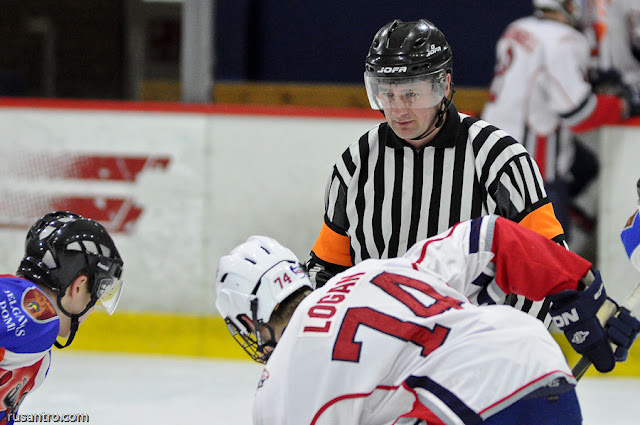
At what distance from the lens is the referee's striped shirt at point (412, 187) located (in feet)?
7.48

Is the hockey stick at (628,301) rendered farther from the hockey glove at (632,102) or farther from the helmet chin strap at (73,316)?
the hockey glove at (632,102)

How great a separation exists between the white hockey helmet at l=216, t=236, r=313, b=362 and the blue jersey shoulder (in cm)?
58

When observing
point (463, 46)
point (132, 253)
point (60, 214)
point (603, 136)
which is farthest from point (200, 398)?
point (463, 46)

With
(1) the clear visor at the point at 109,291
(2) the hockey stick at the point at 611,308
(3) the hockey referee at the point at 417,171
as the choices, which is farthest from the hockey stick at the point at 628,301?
(1) the clear visor at the point at 109,291

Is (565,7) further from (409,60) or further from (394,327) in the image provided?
(394,327)

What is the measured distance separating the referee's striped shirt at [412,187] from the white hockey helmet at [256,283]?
651 mm

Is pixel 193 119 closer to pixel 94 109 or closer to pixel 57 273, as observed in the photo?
pixel 94 109

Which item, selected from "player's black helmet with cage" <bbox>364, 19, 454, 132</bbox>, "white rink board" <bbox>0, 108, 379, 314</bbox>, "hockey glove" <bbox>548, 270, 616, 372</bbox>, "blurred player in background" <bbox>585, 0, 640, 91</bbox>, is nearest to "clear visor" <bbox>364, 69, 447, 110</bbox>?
"player's black helmet with cage" <bbox>364, 19, 454, 132</bbox>

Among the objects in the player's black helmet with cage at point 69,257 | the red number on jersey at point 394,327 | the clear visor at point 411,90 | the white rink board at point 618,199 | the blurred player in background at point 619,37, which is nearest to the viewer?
the red number on jersey at point 394,327

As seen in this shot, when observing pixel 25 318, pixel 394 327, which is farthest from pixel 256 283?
pixel 25 318

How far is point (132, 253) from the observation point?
14.7 feet

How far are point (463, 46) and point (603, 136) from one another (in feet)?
7.16

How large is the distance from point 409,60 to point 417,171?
0.31 meters

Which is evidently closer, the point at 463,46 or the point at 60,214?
the point at 60,214
